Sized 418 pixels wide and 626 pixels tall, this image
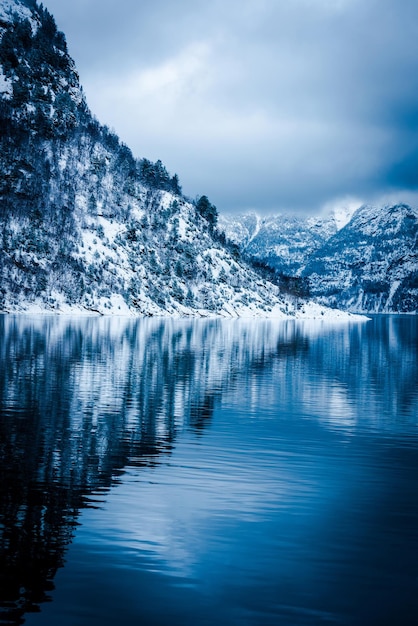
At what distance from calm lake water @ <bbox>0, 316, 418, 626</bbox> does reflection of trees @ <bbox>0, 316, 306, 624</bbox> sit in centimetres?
8

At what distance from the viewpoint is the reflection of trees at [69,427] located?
580 inches

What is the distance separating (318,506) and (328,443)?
30.7 feet

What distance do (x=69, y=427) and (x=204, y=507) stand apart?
11.6 meters

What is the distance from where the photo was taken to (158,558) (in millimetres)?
14625

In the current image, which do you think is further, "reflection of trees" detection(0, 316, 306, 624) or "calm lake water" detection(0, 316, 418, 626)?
"reflection of trees" detection(0, 316, 306, 624)

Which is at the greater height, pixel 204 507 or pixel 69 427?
pixel 69 427

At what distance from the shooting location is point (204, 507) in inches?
725

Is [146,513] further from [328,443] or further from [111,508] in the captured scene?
[328,443]

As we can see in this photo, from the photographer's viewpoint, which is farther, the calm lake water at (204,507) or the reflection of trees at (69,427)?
the reflection of trees at (69,427)

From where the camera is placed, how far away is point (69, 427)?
28375 mm

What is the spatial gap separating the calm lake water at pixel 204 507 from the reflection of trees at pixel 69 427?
81mm

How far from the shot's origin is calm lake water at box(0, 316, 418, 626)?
12664 mm

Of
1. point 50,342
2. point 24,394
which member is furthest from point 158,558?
point 50,342

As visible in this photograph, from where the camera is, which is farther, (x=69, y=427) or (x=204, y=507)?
(x=69, y=427)
